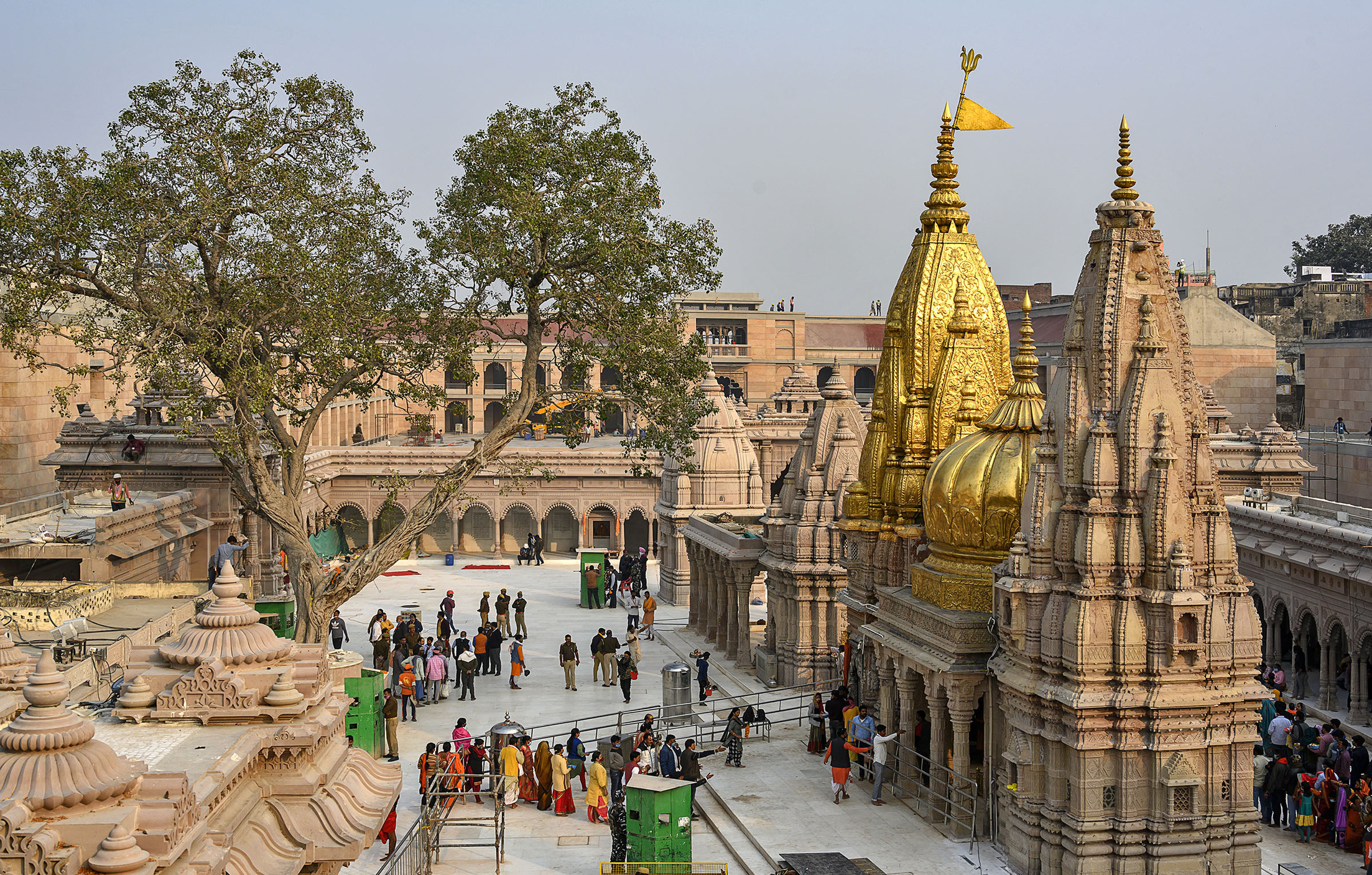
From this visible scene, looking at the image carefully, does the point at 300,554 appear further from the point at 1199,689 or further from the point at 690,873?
the point at 1199,689

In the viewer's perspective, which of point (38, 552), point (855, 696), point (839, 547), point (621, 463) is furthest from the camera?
point (621, 463)

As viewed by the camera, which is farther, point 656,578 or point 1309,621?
point 656,578

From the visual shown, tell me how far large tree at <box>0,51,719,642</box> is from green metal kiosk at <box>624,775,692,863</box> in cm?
975

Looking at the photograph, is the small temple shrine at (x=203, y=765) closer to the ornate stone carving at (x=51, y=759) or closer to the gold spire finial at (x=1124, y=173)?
the ornate stone carving at (x=51, y=759)

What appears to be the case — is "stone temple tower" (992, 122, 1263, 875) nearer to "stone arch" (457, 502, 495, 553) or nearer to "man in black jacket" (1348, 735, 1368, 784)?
"man in black jacket" (1348, 735, 1368, 784)

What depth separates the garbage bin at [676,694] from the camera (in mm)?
27375

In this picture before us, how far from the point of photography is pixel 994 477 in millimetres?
21734

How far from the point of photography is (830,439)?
31.8m

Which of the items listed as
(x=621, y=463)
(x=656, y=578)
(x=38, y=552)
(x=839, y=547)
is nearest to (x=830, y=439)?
(x=839, y=547)

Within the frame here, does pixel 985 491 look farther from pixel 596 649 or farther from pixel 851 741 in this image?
pixel 596 649

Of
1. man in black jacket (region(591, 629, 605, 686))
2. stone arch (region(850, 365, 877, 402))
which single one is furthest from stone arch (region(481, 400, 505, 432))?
man in black jacket (region(591, 629, 605, 686))

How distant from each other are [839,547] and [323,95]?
45.1 ft

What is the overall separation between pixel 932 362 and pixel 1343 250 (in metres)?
66.9

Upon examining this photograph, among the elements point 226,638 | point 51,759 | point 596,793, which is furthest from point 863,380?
point 51,759
